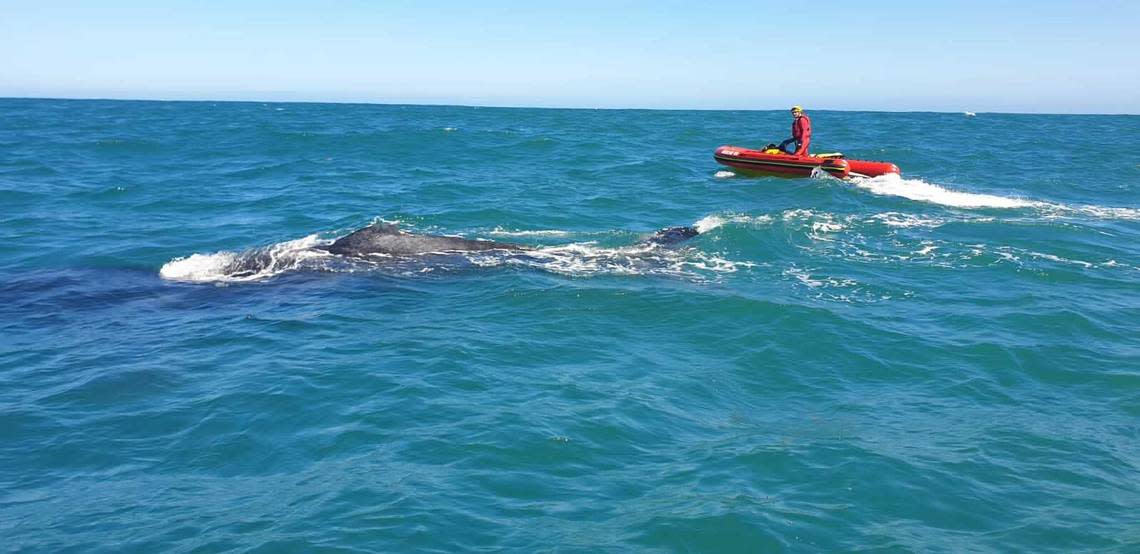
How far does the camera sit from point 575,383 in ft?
31.7

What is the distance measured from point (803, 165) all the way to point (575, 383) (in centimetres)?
2033

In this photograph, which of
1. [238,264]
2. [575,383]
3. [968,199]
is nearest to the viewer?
[575,383]

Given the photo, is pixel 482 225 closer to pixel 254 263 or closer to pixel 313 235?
pixel 313 235

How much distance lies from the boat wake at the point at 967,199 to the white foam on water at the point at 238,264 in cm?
1769

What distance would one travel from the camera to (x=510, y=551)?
20.0 feet

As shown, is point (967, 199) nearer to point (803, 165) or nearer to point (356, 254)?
point (803, 165)

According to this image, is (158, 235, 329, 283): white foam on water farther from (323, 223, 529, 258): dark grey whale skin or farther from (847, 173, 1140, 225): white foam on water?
(847, 173, 1140, 225): white foam on water

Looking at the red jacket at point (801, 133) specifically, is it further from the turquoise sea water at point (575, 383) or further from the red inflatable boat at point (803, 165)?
the turquoise sea water at point (575, 383)

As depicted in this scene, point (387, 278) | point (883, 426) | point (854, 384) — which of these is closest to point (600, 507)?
point (883, 426)

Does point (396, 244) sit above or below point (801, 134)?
below

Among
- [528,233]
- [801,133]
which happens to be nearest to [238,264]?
[528,233]

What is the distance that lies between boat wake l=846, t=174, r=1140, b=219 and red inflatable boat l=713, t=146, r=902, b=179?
14.3 inches

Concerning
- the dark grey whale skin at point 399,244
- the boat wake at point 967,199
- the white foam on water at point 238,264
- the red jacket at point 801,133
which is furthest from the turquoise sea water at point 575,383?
the red jacket at point 801,133

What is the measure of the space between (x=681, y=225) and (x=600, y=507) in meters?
14.1
